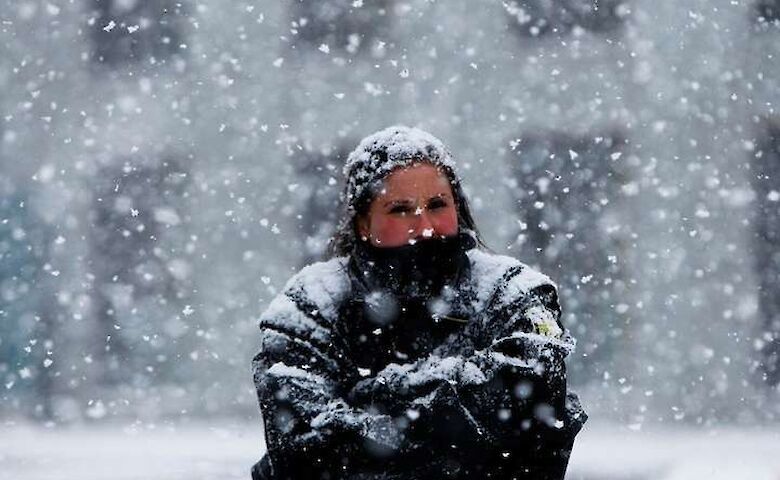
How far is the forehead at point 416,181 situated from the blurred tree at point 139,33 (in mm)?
7100

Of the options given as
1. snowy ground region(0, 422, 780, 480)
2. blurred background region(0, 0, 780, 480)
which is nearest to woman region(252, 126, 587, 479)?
snowy ground region(0, 422, 780, 480)

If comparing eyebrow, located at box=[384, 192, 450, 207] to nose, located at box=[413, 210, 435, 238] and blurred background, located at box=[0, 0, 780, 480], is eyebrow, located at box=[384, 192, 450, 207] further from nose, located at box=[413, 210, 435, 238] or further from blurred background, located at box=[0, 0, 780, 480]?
blurred background, located at box=[0, 0, 780, 480]

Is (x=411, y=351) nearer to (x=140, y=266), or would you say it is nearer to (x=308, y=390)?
(x=308, y=390)

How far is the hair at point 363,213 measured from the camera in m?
2.76

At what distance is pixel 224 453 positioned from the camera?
8.09m

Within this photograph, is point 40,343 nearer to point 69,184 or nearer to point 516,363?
point 69,184

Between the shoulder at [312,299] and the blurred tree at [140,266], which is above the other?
the blurred tree at [140,266]

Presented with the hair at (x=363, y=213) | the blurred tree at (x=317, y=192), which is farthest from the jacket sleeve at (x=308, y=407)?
the blurred tree at (x=317, y=192)

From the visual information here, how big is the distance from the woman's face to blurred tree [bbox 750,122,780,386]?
7.80m

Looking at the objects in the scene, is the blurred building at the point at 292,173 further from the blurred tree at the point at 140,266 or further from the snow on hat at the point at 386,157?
the snow on hat at the point at 386,157

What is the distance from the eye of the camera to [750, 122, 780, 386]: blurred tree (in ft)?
31.8

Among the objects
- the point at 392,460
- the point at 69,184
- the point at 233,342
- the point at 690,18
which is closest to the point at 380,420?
the point at 392,460

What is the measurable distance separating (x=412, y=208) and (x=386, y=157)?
19 cm

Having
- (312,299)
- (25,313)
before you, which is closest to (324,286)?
(312,299)
